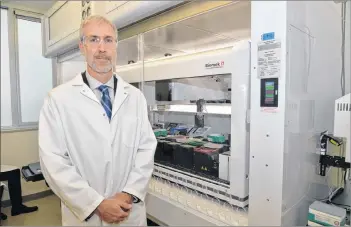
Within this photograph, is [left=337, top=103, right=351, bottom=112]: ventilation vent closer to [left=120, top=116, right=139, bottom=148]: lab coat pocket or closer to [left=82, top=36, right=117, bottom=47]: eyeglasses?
[left=120, top=116, right=139, bottom=148]: lab coat pocket

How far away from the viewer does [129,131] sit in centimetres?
111

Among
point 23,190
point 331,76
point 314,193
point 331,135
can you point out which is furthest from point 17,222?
point 331,76

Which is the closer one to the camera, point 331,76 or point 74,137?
point 74,137

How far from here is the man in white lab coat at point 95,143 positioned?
3.18 ft

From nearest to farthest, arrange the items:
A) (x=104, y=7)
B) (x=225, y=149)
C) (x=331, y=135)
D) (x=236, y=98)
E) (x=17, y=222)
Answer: (x=236, y=98)
(x=331, y=135)
(x=225, y=149)
(x=104, y=7)
(x=17, y=222)

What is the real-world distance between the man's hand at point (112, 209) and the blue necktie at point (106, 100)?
0.38 m

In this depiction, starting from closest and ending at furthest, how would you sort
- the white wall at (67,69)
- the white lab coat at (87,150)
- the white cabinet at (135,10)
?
1. the white lab coat at (87,150)
2. the white cabinet at (135,10)
3. the white wall at (67,69)

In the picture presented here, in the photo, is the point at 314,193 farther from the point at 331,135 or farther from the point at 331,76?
the point at 331,76

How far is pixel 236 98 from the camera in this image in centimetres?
112

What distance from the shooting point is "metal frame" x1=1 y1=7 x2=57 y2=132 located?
2.47 metres

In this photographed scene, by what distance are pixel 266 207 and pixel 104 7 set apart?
1.74 metres

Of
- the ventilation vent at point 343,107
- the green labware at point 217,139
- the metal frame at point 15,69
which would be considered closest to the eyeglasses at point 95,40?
the green labware at point 217,139

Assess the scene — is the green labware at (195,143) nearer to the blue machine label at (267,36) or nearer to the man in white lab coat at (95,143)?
the man in white lab coat at (95,143)

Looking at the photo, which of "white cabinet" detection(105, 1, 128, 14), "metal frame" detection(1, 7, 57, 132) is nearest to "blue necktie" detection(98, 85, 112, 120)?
"white cabinet" detection(105, 1, 128, 14)
